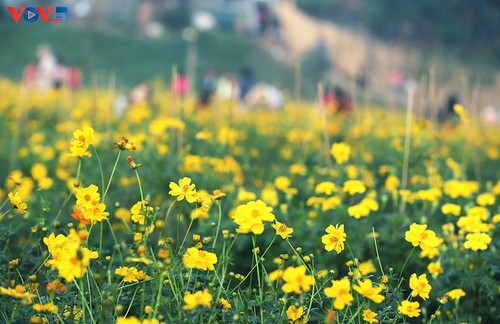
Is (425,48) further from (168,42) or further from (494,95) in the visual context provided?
(494,95)

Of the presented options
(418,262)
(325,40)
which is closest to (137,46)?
(325,40)

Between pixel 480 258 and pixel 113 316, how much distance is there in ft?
3.92

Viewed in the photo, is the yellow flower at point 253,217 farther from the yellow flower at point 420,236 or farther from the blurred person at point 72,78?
the blurred person at point 72,78

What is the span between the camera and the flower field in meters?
1.36

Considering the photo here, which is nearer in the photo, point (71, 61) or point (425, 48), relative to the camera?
point (71, 61)

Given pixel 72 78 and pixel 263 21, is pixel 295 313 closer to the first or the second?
pixel 72 78

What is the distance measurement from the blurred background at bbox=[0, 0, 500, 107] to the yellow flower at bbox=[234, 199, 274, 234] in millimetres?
14631

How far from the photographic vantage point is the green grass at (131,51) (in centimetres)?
1877

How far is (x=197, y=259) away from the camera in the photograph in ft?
4.40

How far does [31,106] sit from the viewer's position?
617 cm

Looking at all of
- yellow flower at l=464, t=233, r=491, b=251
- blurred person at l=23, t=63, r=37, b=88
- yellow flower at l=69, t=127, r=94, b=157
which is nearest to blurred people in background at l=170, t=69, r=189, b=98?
blurred person at l=23, t=63, r=37, b=88

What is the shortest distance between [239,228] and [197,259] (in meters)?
0.11

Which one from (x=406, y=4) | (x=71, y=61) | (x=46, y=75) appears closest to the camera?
(x=46, y=75)

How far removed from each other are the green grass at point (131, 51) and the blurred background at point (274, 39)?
0.11 ft
